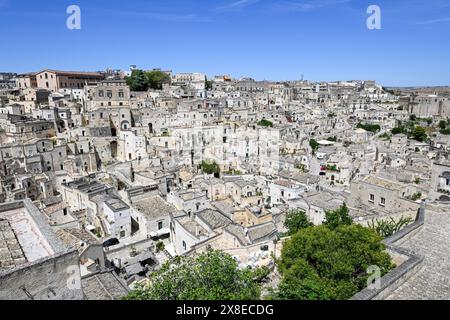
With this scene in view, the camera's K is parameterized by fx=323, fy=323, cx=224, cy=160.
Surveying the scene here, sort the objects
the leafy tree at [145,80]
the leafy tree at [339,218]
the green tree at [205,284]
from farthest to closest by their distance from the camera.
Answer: the leafy tree at [145,80]
the leafy tree at [339,218]
the green tree at [205,284]

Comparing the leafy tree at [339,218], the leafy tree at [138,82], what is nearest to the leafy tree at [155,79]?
the leafy tree at [138,82]

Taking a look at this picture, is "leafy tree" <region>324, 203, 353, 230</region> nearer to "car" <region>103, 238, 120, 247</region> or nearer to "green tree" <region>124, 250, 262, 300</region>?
"green tree" <region>124, 250, 262, 300</region>

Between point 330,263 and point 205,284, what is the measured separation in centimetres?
410

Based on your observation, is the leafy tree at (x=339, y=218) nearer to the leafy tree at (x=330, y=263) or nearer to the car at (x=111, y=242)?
the leafy tree at (x=330, y=263)

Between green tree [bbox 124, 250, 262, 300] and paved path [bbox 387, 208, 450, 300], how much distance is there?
396cm

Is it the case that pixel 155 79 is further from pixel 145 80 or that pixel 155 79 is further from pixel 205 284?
pixel 205 284

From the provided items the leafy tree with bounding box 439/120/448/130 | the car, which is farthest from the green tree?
the leafy tree with bounding box 439/120/448/130

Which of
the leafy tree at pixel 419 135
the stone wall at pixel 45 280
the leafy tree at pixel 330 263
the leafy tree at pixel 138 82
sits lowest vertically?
the leafy tree at pixel 419 135

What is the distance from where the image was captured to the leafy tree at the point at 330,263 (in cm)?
955

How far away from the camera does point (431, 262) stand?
32.9 feet

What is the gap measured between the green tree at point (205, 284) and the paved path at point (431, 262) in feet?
13.0

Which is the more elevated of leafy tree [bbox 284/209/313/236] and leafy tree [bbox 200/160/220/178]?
leafy tree [bbox 284/209/313/236]

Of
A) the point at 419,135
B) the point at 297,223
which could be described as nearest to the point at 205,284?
the point at 297,223

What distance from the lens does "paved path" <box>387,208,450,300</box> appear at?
850 centimetres
